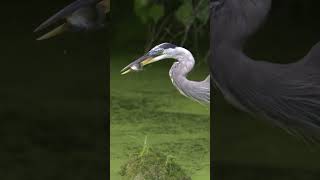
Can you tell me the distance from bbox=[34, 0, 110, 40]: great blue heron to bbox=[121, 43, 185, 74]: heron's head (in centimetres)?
Result: 24

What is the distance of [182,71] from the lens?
3789 mm

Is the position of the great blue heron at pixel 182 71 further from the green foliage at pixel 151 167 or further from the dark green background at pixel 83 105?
the green foliage at pixel 151 167

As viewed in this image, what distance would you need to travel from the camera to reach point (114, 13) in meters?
3.80

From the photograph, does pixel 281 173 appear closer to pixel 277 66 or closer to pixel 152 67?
pixel 277 66

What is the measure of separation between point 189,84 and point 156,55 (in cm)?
19

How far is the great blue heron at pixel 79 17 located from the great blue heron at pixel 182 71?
1.01 ft

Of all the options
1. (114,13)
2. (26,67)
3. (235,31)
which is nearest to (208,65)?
(235,31)

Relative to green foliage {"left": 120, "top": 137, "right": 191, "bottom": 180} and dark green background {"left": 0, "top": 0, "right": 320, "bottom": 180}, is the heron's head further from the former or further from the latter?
green foliage {"left": 120, "top": 137, "right": 191, "bottom": 180}

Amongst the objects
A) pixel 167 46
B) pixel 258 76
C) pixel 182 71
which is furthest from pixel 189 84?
pixel 258 76

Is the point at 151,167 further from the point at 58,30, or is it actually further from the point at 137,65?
the point at 58,30

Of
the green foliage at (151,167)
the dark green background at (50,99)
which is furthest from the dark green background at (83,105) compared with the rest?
the green foliage at (151,167)

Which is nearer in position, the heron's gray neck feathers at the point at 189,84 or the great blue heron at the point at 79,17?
the heron's gray neck feathers at the point at 189,84

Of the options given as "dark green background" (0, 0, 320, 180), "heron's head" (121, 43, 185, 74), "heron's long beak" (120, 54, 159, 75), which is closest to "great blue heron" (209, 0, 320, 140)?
"dark green background" (0, 0, 320, 180)

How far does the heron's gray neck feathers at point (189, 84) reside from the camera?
12.4 feet
